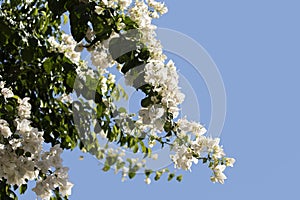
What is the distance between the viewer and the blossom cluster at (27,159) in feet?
6.95

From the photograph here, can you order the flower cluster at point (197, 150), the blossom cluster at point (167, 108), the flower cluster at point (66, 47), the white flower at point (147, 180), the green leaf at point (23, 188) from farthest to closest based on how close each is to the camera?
the white flower at point (147, 180), the flower cluster at point (66, 47), the green leaf at point (23, 188), the flower cluster at point (197, 150), the blossom cluster at point (167, 108)

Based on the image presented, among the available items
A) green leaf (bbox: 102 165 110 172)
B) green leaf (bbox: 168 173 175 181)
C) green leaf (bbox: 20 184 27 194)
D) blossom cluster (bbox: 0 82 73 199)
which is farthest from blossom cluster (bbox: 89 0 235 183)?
green leaf (bbox: 102 165 110 172)

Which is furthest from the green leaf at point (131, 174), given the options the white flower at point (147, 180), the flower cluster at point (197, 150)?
the flower cluster at point (197, 150)

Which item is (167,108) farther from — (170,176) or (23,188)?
(170,176)

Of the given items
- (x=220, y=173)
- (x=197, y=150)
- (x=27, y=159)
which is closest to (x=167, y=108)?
(x=197, y=150)

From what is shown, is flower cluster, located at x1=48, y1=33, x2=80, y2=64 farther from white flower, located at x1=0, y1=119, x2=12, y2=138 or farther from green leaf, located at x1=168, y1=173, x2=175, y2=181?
white flower, located at x1=0, y1=119, x2=12, y2=138

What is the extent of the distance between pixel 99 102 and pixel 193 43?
0.48m

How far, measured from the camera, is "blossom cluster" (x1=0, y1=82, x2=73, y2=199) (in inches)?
83.4

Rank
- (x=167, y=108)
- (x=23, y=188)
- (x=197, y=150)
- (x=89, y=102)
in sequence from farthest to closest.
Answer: (x=89, y=102), (x=23, y=188), (x=197, y=150), (x=167, y=108)

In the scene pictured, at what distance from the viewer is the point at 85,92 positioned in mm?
2537

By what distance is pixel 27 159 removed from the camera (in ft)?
7.01

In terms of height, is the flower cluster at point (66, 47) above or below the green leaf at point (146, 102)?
above

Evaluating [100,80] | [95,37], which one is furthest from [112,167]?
[95,37]

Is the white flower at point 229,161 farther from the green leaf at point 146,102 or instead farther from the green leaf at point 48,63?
the green leaf at point 48,63
